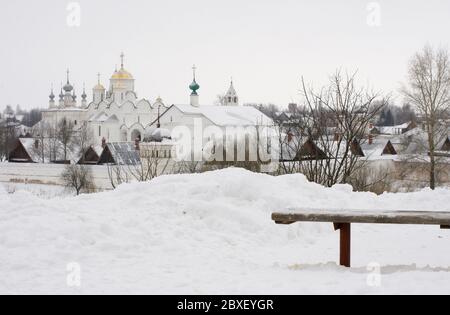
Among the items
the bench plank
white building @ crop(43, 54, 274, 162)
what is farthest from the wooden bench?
white building @ crop(43, 54, 274, 162)

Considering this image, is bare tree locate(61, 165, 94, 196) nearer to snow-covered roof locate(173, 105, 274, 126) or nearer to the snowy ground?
snow-covered roof locate(173, 105, 274, 126)

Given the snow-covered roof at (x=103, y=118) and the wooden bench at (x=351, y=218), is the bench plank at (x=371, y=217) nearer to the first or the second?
the wooden bench at (x=351, y=218)

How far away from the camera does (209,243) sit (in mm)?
7020

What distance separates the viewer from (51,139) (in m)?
65.1

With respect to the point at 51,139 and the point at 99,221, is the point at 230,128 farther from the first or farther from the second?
the point at 99,221

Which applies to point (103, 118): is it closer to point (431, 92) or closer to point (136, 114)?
point (136, 114)

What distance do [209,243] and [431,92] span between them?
2322cm

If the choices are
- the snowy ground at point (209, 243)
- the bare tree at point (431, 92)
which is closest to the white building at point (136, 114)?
the bare tree at point (431, 92)

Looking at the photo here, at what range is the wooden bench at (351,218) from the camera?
19.3 ft

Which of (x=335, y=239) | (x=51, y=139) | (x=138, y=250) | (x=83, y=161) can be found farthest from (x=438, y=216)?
(x=51, y=139)

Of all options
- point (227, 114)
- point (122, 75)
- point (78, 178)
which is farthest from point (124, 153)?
point (122, 75)

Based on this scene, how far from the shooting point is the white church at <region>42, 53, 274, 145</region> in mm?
57031

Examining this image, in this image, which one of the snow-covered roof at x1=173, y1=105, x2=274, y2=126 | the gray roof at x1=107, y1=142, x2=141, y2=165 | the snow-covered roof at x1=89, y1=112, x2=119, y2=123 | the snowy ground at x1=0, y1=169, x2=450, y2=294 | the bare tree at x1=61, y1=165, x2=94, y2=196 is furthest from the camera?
the snow-covered roof at x1=89, y1=112, x2=119, y2=123

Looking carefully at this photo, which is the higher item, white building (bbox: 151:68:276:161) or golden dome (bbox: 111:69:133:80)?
golden dome (bbox: 111:69:133:80)
